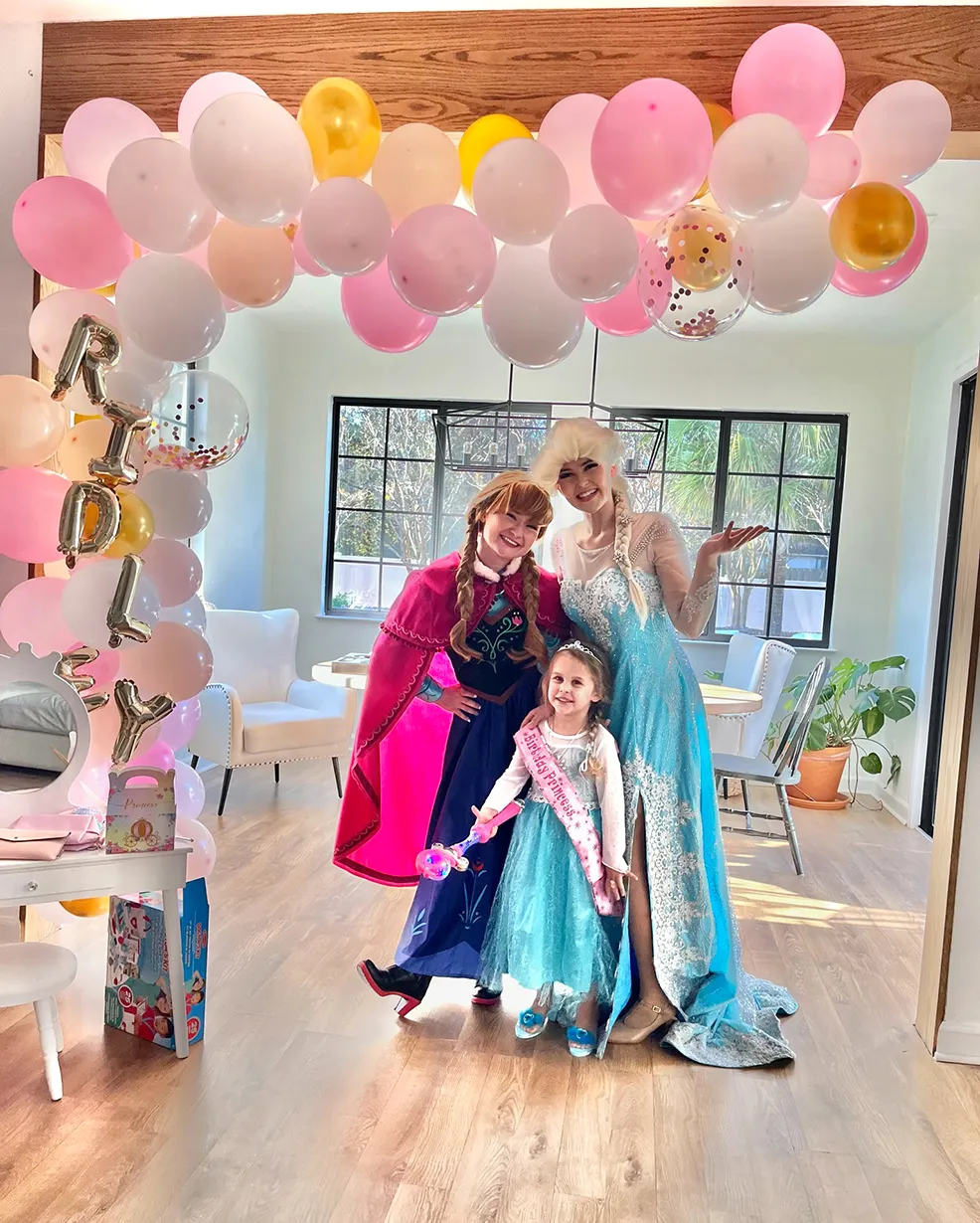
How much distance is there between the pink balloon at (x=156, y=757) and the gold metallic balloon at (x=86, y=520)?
55cm

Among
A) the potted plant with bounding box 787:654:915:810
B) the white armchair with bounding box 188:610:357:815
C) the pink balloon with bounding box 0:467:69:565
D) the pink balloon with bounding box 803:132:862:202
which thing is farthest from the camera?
the potted plant with bounding box 787:654:915:810

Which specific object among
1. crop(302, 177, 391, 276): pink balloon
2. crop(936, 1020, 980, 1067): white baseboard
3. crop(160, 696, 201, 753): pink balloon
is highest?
crop(302, 177, 391, 276): pink balloon

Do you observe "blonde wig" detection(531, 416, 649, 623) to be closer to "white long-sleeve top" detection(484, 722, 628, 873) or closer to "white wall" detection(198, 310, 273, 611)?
"white long-sleeve top" detection(484, 722, 628, 873)

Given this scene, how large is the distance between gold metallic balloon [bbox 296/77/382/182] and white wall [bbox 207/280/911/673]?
3.79m

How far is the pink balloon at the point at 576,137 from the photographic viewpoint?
7.75 feet

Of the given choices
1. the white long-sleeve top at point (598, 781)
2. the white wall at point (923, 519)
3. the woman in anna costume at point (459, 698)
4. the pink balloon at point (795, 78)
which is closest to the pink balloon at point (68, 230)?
the woman in anna costume at point (459, 698)

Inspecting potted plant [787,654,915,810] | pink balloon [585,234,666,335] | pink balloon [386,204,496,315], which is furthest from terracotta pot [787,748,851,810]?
pink balloon [386,204,496,315]

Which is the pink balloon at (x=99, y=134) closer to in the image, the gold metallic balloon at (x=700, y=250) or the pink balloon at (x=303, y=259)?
the pink balloon at (x=303, y=259)

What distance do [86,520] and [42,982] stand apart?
0.98 metres

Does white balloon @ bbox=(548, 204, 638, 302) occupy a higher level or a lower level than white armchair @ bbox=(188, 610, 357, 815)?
higher

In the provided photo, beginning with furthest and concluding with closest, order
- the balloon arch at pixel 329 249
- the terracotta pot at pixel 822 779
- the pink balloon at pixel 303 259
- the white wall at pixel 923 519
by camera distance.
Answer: the terracotta pot at pixel 822 779, the white wall at pixel 923 519, the pink balloon at pixel 303 259, the balloon arch at pixel 329 249

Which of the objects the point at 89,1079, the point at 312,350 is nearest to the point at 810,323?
the point at 312,350

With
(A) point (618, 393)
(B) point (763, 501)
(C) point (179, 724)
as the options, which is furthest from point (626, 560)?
(B) point (763, 501)

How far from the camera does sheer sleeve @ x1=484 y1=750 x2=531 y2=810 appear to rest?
9.04 ft
